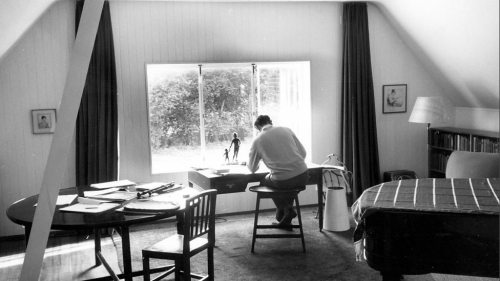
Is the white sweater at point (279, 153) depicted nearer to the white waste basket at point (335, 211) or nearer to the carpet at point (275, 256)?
the white waste basket at point (335, 211)

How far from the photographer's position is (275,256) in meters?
4.44

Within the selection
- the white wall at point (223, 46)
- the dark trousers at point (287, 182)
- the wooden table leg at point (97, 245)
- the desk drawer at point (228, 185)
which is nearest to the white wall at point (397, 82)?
the white wall at point (223, 46)

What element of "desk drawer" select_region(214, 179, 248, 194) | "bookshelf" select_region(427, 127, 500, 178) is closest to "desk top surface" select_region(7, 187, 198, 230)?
"desk drawer" select_region(214, 179, 248, 194)

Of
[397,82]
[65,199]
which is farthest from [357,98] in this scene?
[65,199]

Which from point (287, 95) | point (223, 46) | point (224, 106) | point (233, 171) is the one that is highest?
point (223, 46)

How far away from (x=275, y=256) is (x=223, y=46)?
8.72 feet

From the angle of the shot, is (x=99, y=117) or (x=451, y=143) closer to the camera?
(x=99, y=117)

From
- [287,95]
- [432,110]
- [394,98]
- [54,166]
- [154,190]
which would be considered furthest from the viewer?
[394,98]

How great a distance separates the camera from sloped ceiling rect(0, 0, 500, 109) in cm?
454

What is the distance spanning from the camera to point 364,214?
2.90 metres

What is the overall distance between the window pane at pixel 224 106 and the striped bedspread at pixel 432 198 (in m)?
2.86

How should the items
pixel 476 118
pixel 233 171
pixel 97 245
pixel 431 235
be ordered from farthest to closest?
pixel 476 118, pixel 233 171, pixel 97 245, pixel 431 235

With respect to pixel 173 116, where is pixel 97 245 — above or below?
below

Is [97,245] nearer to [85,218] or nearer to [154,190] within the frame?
[154,190]
